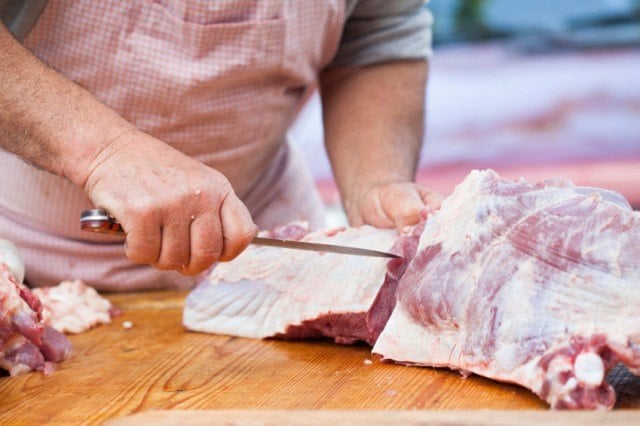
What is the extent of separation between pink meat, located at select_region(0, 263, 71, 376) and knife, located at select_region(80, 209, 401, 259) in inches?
10.0

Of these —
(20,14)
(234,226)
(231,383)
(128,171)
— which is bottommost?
(231,383)

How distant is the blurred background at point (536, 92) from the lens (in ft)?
15.0

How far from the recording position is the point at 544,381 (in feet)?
5.82

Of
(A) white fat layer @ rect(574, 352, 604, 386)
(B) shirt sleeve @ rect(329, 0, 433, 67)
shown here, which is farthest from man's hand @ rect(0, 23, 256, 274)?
(B) shirt sleeve @ rect(329, 0, 433, 67)

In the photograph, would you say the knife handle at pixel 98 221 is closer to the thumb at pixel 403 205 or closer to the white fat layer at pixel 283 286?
the white fat layer at pixel 283 286

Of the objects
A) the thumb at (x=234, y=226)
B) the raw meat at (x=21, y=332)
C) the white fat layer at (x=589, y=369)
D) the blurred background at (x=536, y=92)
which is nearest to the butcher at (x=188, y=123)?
the thumb at (x=234, y=226)

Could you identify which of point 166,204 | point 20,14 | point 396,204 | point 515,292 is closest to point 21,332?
point 166,204

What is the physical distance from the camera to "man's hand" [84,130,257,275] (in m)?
1.91

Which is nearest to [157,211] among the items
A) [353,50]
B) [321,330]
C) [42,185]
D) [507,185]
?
[321,330]

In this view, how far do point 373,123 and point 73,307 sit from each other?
1.12 m

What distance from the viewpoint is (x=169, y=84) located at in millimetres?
2572

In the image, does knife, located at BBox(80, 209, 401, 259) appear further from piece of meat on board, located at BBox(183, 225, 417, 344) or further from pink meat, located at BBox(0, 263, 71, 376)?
pink meat, located at BBox(0, 263, 71, 376)

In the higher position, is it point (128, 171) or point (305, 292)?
point (128, 171)

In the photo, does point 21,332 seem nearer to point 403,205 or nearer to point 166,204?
point 166,204
